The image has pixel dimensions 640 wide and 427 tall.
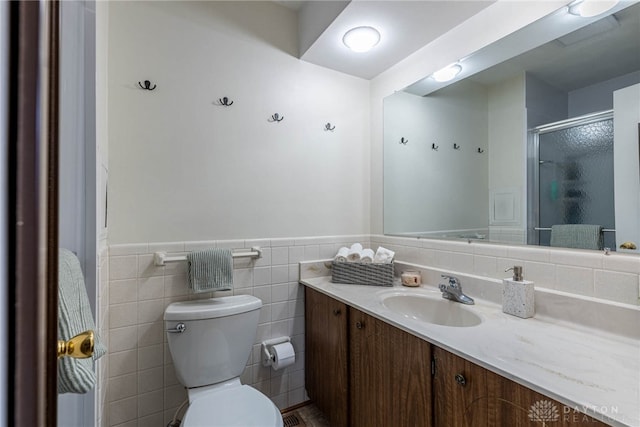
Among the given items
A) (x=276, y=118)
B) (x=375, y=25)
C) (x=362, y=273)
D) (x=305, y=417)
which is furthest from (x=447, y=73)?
(x=305, y=417)

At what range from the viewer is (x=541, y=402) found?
28.6 inches

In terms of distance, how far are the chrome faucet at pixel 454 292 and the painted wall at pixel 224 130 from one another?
793mm

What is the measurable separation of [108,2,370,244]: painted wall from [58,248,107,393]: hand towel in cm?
90

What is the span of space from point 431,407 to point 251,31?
2.04 m

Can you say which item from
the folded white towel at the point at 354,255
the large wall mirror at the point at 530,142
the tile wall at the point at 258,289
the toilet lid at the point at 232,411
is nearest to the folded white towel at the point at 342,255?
the folded white towel at the point at 354,255

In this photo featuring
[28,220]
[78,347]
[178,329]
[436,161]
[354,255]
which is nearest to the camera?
[28,220]

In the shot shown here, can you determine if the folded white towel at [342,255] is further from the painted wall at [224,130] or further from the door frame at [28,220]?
the door frame at [28,220]

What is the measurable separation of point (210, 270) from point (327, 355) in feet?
2.54

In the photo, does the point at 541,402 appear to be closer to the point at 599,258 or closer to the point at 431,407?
the point at 431,407

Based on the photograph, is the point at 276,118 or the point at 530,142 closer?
the point at 530,142

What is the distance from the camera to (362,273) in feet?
5.74

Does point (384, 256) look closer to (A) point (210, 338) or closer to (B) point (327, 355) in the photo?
(B) point (327, 355)

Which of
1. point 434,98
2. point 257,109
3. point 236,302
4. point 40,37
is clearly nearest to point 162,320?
point 236,302

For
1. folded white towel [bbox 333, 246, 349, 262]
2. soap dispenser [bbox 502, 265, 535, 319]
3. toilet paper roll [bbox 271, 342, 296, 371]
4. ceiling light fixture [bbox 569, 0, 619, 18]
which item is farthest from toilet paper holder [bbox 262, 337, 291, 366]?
ceiling light fixture [bbox 569, 0, 619, 18]
